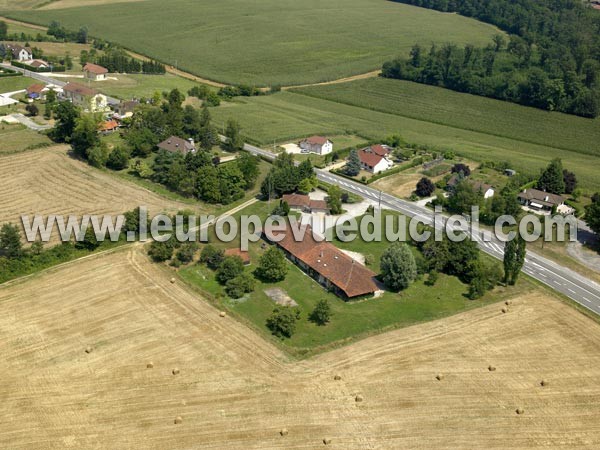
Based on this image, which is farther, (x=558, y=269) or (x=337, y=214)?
(x=337, y=214)

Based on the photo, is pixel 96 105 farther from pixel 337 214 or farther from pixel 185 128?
pixel 337 214

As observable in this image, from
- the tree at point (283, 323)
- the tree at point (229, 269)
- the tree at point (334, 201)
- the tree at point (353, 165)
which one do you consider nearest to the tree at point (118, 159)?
the tree at point (334, 201)

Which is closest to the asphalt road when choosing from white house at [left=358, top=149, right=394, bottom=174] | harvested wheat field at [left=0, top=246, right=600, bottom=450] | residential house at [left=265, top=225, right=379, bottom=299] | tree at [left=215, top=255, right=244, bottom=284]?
harvested wheat field at [left=0, top=246, right=600, bottom=450]

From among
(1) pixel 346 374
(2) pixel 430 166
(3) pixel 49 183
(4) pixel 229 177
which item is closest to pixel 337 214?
(4) pixel 229 177

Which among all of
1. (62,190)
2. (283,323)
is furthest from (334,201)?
(62,190)

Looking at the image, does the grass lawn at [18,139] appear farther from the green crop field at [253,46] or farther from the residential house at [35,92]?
the green crop field at [253,46]

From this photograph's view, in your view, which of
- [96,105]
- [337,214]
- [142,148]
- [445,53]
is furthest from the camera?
[445,53]
